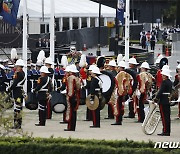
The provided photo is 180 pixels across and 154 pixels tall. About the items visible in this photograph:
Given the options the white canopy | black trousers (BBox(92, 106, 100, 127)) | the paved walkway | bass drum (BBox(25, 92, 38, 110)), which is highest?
the white canopy

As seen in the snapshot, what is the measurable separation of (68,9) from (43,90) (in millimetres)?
40896

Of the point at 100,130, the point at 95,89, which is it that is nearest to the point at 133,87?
the point at 95,89

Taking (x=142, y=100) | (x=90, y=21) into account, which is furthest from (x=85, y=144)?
(x=90, y=21)

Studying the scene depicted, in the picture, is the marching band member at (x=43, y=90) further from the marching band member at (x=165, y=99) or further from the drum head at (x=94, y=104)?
the marching band member at (x=165, y=99)

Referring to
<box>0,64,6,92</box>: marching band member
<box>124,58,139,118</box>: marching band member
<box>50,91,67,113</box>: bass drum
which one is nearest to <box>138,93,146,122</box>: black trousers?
<box>124,58,139,118</box>: marching band member

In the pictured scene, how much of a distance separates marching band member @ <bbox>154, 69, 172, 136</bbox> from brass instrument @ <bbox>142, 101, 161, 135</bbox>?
0.19m

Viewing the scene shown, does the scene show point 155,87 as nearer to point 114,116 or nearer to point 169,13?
point 114,116

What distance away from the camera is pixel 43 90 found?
23.8m

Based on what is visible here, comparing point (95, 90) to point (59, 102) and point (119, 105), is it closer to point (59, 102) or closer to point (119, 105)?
point (59, 102)

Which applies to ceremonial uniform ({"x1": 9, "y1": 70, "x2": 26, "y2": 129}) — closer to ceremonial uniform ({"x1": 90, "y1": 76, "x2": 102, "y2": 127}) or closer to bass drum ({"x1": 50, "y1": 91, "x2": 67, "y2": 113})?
bass drum ({"x1": 50, "y1": 91, "x2": 67, "y2": 113})

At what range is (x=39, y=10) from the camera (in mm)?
58281

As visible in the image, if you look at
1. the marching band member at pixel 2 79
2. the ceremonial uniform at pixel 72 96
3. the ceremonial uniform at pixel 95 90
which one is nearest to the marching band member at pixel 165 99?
the ceremonial uniform at pixel 95 90

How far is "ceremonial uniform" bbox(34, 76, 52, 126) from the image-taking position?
2381 cm

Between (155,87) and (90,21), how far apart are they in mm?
43933
